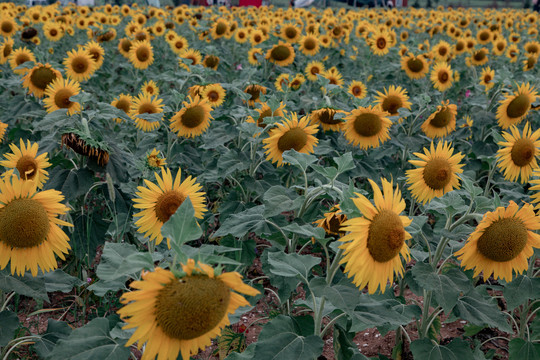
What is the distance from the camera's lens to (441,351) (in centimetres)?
189

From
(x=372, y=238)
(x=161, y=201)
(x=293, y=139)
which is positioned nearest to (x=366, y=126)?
(x=293, y=139)

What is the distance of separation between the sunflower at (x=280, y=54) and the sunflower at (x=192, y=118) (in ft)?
8.63

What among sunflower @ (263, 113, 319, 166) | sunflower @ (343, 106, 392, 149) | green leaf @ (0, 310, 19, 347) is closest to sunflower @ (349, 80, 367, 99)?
sunflower @ (343, 106, 392, 149)

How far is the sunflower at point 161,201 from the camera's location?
74.7 inches

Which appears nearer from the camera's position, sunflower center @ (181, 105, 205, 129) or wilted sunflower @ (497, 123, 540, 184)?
wilted sunflower @ (497, 123, 540, 184)

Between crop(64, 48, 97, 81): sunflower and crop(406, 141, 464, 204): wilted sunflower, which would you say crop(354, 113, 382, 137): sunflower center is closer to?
crop(406, 141, 464, 204): wilted sunflower

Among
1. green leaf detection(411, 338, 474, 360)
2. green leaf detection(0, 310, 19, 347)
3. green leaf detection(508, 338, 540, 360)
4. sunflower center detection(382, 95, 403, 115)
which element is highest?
sunflower center detection(382, 95, 403, 115)

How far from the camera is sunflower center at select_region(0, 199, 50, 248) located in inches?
61.3

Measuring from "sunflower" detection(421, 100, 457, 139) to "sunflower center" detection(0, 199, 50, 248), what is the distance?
2923 millimetres

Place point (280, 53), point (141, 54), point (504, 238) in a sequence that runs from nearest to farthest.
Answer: point (504, 238) → point (280, 53) → point (141, 54)

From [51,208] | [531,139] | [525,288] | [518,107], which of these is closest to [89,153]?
[51,208]

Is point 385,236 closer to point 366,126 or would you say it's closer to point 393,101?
point 366,126

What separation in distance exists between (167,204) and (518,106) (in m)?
3.00

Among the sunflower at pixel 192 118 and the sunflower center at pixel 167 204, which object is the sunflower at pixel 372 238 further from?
the sunflower at pixel 192 118
